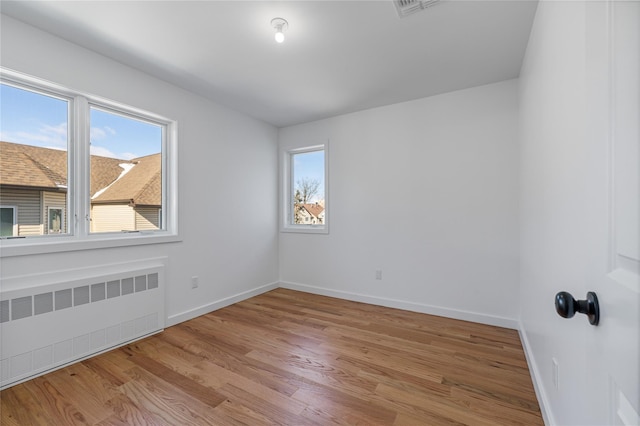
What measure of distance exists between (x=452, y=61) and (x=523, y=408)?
2646mm

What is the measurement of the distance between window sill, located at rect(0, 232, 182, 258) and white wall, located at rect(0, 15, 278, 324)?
0.05 metres

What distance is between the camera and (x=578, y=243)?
1040 millimetres

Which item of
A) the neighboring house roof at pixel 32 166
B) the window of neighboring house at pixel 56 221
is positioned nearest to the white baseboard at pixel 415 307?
the window of neighboring house at pixel 56 221

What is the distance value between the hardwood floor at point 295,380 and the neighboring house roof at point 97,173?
4.55 feet

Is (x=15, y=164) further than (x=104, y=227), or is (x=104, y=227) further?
(x=104, y=227)

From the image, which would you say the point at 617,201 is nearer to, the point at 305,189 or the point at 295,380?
the point at 295,380

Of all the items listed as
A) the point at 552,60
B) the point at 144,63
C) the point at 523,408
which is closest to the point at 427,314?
the point at 523,408

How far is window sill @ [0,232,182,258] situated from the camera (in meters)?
1.87

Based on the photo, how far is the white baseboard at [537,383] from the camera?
4.75 feet

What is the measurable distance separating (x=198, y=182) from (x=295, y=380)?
2300mm

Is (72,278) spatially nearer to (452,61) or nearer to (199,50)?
(199,50)

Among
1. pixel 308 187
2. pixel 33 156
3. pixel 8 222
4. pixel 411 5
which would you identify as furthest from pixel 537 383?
pixel 33 156

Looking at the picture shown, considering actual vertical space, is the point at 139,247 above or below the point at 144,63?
below

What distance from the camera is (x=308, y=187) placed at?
163 inches
